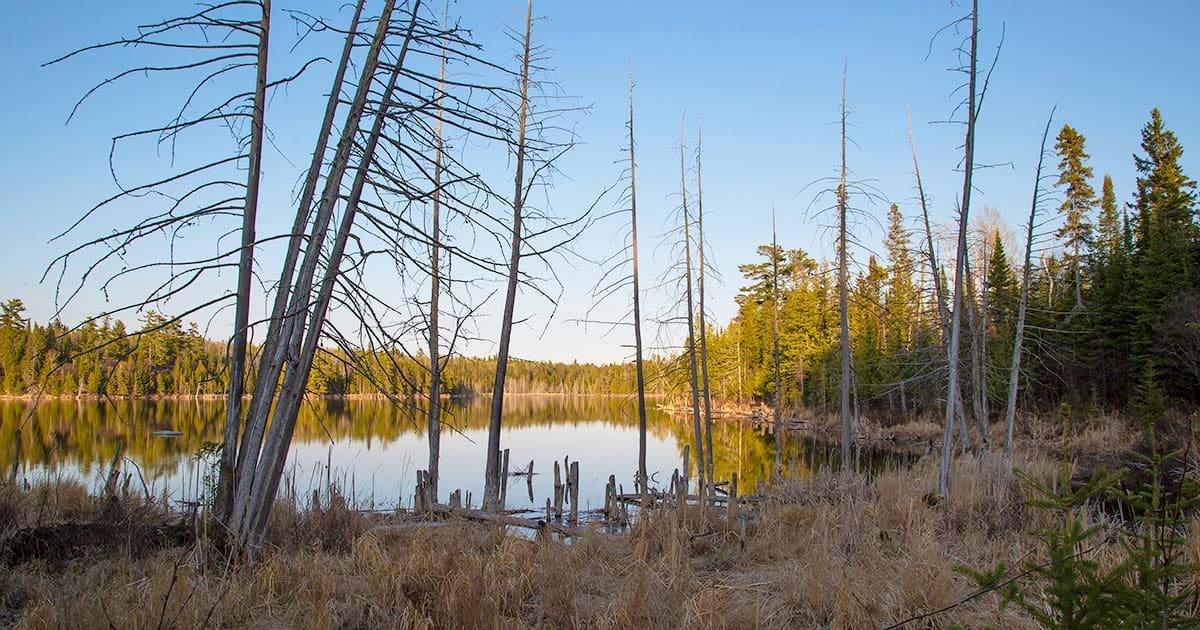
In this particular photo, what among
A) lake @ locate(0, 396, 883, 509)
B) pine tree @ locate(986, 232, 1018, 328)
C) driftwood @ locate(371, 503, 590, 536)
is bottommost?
lake @ locate(0, 396, 883, 509)

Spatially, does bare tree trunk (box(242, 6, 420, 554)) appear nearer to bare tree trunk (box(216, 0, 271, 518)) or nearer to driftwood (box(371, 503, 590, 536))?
bare tree trunk (box(216, 0, 271, 518))

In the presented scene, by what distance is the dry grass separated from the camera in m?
3.51

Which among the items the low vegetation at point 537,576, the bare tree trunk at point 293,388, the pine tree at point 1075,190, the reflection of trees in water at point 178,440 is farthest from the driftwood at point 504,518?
the pine tree at point 1075,190

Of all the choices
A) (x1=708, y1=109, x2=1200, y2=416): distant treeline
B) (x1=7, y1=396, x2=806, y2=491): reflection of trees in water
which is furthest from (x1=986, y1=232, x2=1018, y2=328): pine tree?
(x1=7, y1=396, x2=806, y2=491): reflection of trees in water

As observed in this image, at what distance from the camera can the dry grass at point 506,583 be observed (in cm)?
351

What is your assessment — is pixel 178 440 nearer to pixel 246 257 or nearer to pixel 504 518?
pixel 504 518

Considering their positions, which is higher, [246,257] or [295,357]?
[246,257]

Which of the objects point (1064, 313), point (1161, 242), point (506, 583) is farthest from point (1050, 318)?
point (506, 583)

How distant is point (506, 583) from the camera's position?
4258 mm

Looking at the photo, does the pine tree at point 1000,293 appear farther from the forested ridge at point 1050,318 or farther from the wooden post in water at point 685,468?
the wooden post in water at point 685,468

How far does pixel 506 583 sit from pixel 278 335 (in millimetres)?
2226

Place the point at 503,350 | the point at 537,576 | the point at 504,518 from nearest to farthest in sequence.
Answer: the point at 537,576 < the point at 504,518 < the point at 503,350

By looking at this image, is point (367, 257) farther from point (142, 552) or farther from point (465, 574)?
point (142, 552)

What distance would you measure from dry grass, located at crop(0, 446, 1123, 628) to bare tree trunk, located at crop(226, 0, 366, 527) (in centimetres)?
54
